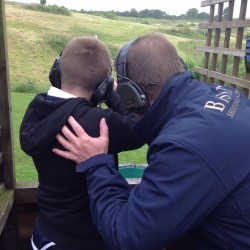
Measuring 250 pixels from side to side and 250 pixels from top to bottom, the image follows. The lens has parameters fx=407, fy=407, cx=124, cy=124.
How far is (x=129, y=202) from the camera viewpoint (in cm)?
135

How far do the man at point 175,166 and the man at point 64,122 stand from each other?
19cm

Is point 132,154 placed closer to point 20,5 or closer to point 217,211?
point 217,211

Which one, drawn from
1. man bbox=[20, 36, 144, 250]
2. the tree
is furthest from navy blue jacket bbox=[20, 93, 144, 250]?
the tree

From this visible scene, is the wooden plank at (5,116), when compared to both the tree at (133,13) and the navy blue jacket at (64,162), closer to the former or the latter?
the navy blue jacket at (64,162)

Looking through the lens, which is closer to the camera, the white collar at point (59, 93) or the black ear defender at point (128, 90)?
the black ear defender at point (128, 90)

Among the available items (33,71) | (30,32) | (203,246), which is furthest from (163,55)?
(30,32)

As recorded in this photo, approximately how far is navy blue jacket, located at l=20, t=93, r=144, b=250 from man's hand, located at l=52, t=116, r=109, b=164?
5cm

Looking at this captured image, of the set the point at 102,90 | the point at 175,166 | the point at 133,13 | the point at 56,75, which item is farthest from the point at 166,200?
the point at 133,13

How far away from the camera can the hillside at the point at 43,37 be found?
882 inches

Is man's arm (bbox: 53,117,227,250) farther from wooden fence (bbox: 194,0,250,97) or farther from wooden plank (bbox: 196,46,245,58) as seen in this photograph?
wooden plank (bbox: 196,46,245,58)

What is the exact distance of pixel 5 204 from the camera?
96.0 inches

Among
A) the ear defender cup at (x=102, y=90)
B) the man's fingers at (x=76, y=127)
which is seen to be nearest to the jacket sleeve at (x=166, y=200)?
the man's fingers at (x=76, y=127)

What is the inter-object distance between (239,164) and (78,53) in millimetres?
876

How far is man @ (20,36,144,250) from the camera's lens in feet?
5.76
